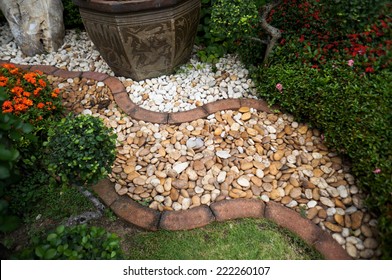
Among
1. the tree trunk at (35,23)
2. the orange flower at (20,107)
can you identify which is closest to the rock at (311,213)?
the orange flower at (20,107)

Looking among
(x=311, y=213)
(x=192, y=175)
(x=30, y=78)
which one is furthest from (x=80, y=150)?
(x=311, y=213)

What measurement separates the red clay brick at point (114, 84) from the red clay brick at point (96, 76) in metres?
0.06

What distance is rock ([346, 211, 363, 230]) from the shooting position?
5.84 feet

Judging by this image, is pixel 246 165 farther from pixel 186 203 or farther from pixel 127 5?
pixel 127 5

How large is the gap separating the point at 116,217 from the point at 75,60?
2.14 m

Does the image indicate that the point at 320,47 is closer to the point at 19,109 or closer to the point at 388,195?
the point at 388,195

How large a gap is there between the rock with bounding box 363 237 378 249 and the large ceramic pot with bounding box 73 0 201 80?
2131 mm

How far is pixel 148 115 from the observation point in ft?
8.43

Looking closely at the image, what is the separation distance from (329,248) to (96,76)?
99.8 inches

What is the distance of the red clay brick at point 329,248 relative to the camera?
5.47 ft

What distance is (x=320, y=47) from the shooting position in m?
2.41

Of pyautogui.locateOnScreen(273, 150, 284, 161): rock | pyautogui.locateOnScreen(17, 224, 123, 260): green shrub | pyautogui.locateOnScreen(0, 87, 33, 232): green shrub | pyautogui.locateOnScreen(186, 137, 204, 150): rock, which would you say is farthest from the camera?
pyautogui.locateOnScreen(186, 137, 204, 150): rock

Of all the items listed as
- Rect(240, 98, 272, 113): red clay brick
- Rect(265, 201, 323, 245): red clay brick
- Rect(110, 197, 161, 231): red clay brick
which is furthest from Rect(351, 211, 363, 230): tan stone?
Rect(110, 197, 161, 231): red clay brick

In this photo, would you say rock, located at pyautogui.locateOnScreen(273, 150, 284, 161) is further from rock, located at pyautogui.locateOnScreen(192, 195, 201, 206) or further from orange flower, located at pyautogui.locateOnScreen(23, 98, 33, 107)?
orange flower, located at pyautogui.locateOnScreen(23, 98, 33, 107)
